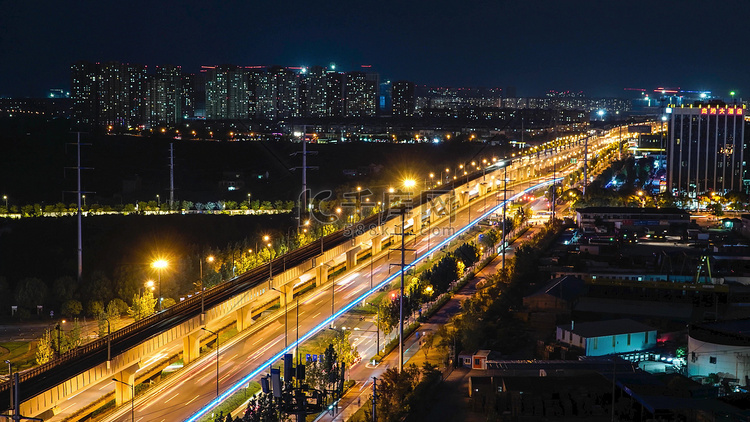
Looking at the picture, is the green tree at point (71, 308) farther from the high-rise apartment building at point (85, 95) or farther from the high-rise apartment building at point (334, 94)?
the high-rise apartment building at point (334, 94)

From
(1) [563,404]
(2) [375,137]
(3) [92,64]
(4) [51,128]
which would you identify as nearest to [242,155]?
(4) [51,128]

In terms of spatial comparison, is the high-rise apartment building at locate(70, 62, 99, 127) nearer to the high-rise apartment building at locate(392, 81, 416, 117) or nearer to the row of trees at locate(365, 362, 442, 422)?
the high-rise apartment building at locate(392, 81, 416, 117)

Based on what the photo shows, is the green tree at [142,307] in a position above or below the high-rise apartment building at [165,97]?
below

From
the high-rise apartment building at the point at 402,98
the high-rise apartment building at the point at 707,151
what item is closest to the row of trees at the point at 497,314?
the high-rise apartment building at the point at 707,151

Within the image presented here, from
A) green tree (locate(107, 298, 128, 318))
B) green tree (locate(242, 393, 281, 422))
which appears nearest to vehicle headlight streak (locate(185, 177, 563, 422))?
green tree (locate(242, 393, 281, 422))

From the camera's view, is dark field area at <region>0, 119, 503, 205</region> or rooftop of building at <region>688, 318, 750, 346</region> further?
dark field area at <region>0, 119, 503, 205</region>

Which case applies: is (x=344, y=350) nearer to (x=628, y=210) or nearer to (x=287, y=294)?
(x=287, y=294)

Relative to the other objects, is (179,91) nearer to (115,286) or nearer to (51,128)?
(51,128)

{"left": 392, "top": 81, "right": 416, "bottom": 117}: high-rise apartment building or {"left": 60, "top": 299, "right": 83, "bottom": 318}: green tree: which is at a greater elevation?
{"left": 392, "top": 81, "right": 416, "bottom": 117}: high-rise apartment building
